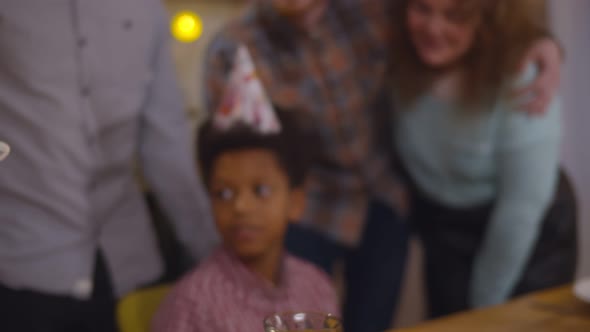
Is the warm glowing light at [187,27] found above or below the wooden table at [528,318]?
above

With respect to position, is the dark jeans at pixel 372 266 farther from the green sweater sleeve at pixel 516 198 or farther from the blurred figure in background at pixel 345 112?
the green sweater sleeve at pixel 516 198

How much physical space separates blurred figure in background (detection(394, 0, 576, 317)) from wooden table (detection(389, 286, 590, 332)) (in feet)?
0.45

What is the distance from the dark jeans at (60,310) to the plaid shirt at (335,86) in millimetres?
297

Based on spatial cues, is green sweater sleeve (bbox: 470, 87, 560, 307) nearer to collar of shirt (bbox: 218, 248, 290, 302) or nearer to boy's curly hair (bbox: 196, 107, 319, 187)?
boy's curly hair (bbox: 196, 107, 319, 187)

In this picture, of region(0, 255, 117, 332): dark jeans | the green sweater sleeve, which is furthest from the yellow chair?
the green sweater sleeve

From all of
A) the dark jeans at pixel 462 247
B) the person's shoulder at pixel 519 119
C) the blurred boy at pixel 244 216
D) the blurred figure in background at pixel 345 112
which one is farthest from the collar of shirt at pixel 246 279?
the person's shoulder at pixel 519 119

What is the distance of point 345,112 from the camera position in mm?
1271

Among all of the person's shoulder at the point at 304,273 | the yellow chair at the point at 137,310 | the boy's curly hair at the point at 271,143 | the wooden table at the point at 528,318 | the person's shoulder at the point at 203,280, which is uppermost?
the boy's curly hair at the point at 271,143

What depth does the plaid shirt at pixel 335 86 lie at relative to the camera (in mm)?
1158

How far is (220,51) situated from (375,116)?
0.34 m

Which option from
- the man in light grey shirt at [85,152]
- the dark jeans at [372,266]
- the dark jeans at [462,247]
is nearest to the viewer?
the man in light grey shirt at [85,152]

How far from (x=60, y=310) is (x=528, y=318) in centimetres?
70

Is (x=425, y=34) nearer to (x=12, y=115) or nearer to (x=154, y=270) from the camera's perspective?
(x=154, y=270)

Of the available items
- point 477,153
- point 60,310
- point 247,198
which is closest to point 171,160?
point 247,198
